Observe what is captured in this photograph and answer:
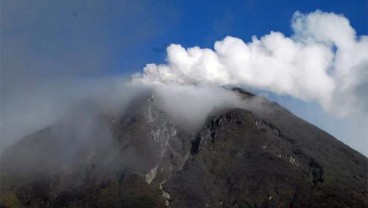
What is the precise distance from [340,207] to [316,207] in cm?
795

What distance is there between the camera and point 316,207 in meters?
200

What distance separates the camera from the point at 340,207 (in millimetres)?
198750
